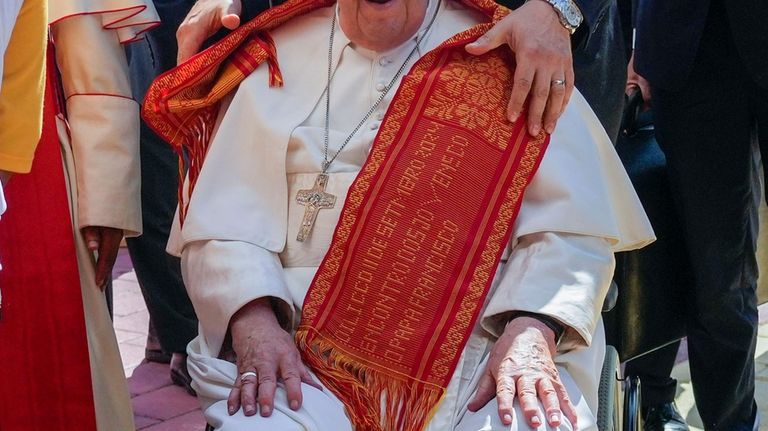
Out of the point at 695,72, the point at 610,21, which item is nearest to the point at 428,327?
the point at 610,21

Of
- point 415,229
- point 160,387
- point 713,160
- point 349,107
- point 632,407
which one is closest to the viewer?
point 415,229

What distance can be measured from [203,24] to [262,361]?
3.21ft

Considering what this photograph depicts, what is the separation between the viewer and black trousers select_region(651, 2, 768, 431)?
3730 millimetres

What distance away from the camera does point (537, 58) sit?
Answer: 2.78 m

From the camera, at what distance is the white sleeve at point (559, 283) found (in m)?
2.64

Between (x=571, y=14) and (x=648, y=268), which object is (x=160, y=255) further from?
(x=571, y=14)

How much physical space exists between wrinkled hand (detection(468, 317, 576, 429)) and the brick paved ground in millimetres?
1816

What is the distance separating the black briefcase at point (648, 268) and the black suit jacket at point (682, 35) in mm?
239

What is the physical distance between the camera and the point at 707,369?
3.94 metres

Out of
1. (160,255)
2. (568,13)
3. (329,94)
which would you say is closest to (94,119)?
(329,94)

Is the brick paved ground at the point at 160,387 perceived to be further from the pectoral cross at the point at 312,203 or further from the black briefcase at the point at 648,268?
the pectoral cross at the point at 312,203

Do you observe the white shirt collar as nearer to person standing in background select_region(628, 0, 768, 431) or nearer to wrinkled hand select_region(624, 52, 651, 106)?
person standing in background select_region(628, 0, 768, 431)

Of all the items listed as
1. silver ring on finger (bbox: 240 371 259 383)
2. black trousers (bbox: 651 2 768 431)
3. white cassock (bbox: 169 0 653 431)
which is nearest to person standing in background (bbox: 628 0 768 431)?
black trousers (bbox: 651 2 768 431)

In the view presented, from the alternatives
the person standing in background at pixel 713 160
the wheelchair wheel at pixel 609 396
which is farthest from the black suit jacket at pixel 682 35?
the wheelchair wheel at pixel 609 396
